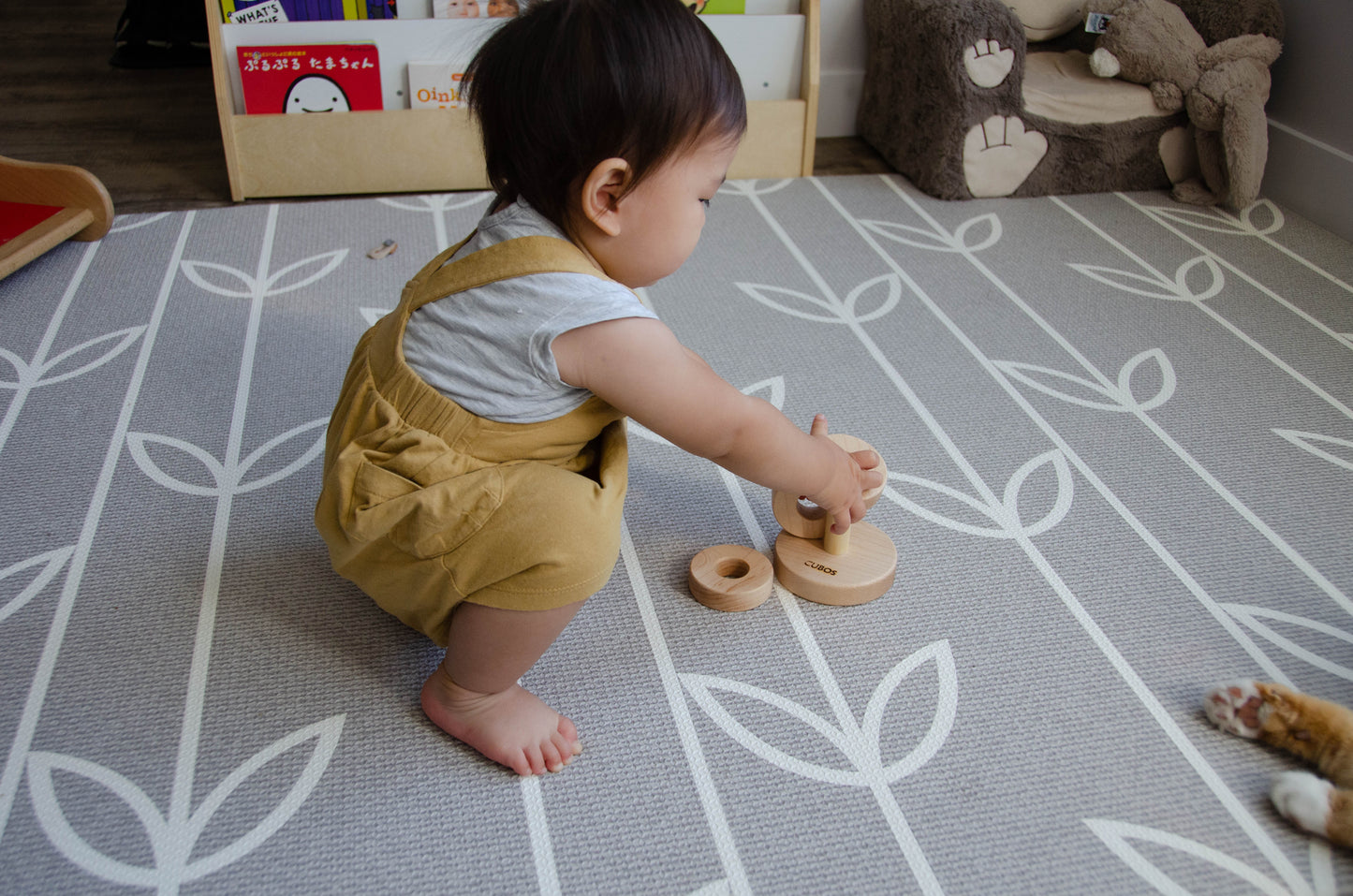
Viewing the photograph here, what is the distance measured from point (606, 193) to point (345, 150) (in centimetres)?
105

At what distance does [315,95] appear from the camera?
153cm

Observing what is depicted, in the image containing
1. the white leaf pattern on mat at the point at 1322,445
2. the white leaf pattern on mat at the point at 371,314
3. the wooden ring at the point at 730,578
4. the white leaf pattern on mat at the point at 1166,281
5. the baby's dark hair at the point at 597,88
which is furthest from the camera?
the white leaf pattern on mat at the point at 1166,281

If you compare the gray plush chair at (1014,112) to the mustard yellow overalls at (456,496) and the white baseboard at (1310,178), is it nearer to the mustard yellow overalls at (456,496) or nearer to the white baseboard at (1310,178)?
the white baseboard at (1310,178)

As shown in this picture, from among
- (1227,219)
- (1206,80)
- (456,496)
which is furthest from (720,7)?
(456,496)

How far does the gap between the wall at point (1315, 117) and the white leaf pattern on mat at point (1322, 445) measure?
67 cm

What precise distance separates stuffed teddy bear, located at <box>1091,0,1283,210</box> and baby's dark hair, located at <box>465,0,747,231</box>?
126cm

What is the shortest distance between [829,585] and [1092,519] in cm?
30

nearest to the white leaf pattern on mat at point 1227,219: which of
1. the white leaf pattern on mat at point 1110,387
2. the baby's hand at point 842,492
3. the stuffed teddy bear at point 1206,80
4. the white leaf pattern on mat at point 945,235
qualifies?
the stuffed teddy bear at point 1206,80

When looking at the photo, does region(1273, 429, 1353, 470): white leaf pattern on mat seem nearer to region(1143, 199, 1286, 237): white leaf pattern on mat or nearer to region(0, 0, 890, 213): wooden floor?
region(1143, 199, 1286, 237): white leaf pattern on mat

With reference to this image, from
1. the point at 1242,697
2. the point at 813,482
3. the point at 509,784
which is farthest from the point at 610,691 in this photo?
the point at 1242,697

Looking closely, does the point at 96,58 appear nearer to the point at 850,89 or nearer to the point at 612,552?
the point at 850,89

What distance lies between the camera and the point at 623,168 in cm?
65

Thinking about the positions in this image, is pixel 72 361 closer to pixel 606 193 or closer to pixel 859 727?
pixel 606 193

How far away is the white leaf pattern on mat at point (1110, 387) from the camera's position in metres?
1.13
